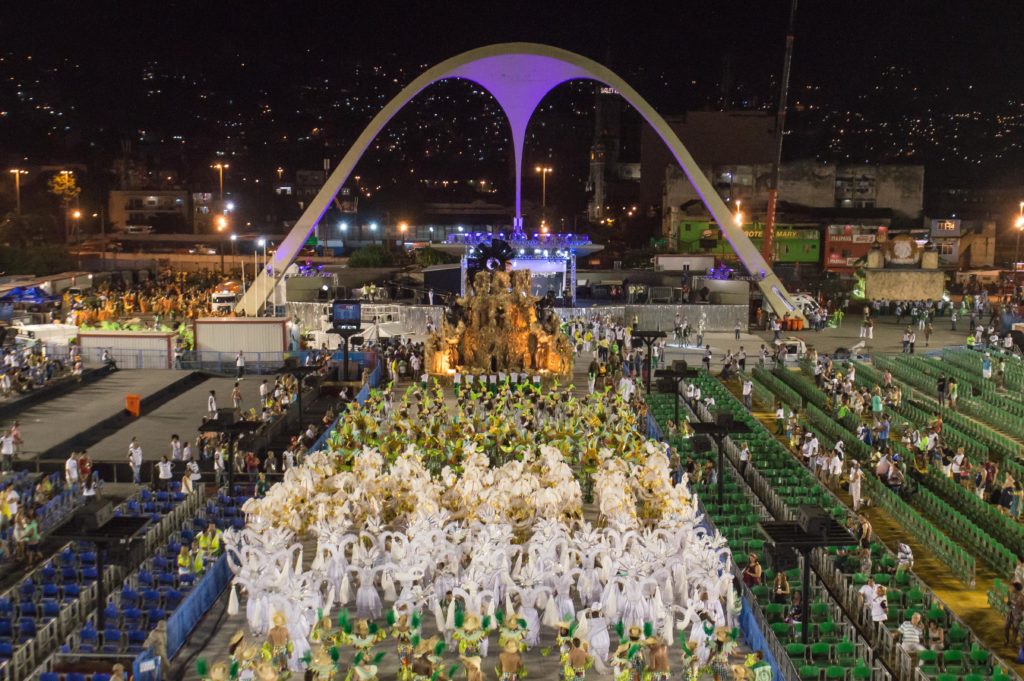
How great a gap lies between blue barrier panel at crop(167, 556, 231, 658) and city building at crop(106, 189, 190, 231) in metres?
75.4

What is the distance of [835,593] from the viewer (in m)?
16.3

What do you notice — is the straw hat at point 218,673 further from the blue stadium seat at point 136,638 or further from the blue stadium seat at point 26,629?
the blue stadium seat at point 26,629

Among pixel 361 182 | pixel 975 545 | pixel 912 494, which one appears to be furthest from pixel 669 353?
pixel 361 182

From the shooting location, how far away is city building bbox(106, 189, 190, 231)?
87.9 m

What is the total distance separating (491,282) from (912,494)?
15.7m

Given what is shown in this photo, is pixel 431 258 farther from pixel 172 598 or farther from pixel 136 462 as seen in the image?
pixel 172 598

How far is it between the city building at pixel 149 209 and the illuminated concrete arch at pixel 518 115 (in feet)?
134

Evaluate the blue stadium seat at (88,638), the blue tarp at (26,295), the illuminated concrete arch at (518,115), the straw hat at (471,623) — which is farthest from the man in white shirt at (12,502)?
→ the blue tarp at (26,295)

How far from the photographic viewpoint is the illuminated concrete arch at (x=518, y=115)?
47.3 meters

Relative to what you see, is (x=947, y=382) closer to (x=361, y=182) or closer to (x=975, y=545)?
(x=975, y=545)

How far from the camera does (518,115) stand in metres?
55.8

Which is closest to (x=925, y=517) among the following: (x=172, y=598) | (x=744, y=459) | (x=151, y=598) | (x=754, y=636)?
(x=744, y=459)

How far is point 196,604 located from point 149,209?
78212 mm

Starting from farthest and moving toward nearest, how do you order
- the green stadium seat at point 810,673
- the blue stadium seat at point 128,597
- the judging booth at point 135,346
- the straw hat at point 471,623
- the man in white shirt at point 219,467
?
the judging booth at point 135,346 → the man in white shirt at point 219,467 → the blue stadium seat at point 128,597 → the straw hat at point 471,623 → the green stadium seat at point 810,673
